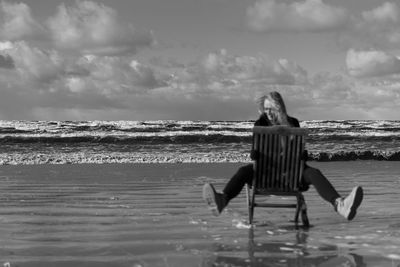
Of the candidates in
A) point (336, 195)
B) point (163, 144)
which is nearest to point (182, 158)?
point (163, 144)

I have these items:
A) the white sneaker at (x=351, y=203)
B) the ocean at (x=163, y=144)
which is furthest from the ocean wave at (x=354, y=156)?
the white sneaker at (x=351, y=203)

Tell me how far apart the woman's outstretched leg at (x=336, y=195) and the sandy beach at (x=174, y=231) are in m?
0.26

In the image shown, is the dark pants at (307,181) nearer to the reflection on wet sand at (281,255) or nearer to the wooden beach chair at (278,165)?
the wooden beach chair at (278,165)

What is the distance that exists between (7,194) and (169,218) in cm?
389

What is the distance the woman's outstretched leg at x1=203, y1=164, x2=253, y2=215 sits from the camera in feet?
20.4

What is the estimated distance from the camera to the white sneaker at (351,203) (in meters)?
5.54

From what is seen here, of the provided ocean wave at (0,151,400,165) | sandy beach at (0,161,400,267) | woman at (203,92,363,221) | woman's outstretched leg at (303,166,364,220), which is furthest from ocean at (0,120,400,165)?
woman's outstretched leg at (303,166,364,220)

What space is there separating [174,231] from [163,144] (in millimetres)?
23494

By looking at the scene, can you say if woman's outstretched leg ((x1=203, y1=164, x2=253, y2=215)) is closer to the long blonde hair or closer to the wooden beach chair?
the wooden beach chair

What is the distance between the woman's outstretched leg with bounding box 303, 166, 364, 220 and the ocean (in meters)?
12.9

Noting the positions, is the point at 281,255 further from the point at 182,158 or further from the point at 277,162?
the point at 182,158

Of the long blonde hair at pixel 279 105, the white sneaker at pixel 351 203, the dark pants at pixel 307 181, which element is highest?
the long blonde hair at pixel 279 105

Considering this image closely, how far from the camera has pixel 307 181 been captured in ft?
20.9

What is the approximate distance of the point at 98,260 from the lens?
4621 millimetres
